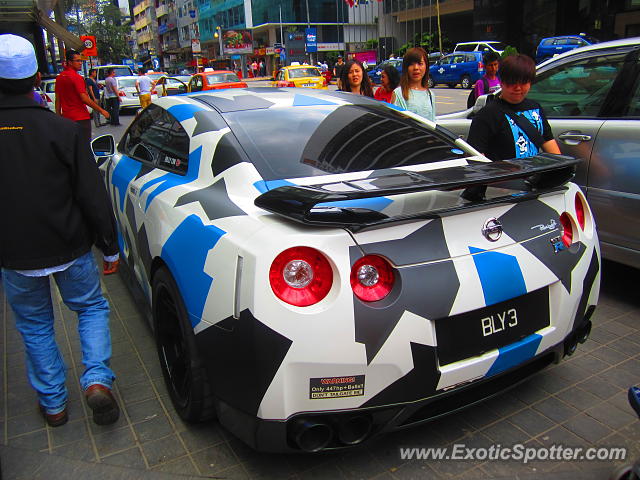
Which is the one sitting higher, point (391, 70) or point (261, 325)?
point (391, 70)

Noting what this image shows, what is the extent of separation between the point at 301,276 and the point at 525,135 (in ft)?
7.23

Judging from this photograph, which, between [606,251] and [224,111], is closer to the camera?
[224,111]

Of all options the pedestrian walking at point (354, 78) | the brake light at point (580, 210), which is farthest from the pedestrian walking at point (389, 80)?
the brake light at point (580, 210)

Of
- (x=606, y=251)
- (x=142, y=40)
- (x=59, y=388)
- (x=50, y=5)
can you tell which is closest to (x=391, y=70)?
(x=606, y=251)

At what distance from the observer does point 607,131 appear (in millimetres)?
3820

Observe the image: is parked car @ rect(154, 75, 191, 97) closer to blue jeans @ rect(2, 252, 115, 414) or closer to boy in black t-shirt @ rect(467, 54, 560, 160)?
boy in black t-shirt @ rect(467, 54, 560, 160)

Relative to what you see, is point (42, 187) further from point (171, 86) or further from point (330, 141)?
point (171, 86)

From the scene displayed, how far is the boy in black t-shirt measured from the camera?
11.2 feet

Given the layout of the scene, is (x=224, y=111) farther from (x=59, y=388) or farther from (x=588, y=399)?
(x=588, y=399)

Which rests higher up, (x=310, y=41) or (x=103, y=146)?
(x=310, y=41)

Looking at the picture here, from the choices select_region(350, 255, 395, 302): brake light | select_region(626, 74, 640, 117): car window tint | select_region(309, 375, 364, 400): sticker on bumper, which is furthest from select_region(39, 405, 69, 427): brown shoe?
select_region(626, 74, 640, 117): car window tint

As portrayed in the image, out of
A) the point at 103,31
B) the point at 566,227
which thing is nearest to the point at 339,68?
the point at 566,227

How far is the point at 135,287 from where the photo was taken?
3.65 metres

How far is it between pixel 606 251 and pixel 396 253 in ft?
8.37
